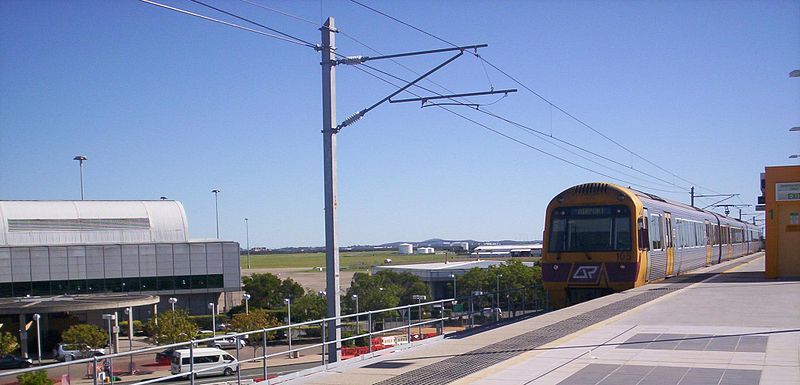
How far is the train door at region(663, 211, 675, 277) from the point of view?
26.8m

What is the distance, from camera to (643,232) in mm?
22812

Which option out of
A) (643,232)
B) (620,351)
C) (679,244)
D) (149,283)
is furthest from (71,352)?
(620,351)

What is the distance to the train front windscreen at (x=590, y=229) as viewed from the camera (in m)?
22.3

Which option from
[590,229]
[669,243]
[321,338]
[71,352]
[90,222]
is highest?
[90,222]

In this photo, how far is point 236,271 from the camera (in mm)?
55438

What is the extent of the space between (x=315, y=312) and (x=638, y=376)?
123 ft

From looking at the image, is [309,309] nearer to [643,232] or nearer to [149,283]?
[149,283]

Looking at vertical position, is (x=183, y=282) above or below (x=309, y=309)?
above

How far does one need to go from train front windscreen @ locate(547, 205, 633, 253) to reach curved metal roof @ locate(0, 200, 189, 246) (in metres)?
40.9

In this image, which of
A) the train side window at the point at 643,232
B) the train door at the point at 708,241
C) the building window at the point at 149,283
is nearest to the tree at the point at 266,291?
the building window at the point at 149,283

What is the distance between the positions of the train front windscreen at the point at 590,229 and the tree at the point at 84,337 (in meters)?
21.2

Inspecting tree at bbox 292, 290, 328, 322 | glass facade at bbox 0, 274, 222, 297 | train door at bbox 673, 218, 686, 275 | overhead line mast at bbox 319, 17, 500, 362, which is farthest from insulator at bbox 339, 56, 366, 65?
glass facade at bbox 0, 274, 222, 297

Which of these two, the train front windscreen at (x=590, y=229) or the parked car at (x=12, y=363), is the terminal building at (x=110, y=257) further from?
the train front windscreen at (x=590, y=229)

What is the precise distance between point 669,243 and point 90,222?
43627mm
